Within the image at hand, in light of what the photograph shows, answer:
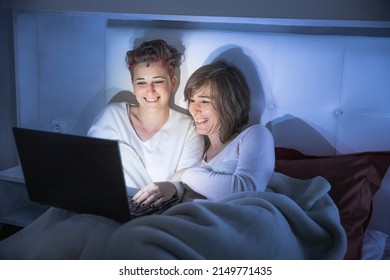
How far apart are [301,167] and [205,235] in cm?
47

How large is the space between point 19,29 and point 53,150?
60cm

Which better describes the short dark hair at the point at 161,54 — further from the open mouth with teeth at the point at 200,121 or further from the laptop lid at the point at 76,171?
the laptop lid at the point at 76,171

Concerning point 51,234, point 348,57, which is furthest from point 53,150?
point 348,57

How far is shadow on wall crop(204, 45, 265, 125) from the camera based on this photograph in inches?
53.8

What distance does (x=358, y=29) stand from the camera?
130 cm

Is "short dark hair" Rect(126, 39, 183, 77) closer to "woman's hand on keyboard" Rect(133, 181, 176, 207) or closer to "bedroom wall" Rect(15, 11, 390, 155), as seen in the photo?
"bedroom wall" Rect(15, 11, 390, 155)

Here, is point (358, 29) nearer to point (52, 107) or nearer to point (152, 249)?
point (152, 249)

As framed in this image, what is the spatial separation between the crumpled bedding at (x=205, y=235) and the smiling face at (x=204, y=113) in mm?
279

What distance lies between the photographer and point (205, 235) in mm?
1069

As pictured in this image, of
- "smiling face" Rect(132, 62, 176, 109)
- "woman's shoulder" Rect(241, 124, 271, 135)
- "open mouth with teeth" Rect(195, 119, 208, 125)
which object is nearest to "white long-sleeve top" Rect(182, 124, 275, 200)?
"woman's shoulder" Rect(241, 124, 271, 135)

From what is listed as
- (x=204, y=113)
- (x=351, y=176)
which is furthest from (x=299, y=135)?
(x=204, y=113)

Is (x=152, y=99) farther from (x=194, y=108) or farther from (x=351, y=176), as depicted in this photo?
(x=351, y=176)

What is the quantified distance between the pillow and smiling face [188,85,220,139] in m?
0.26

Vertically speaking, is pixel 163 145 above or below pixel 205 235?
above
